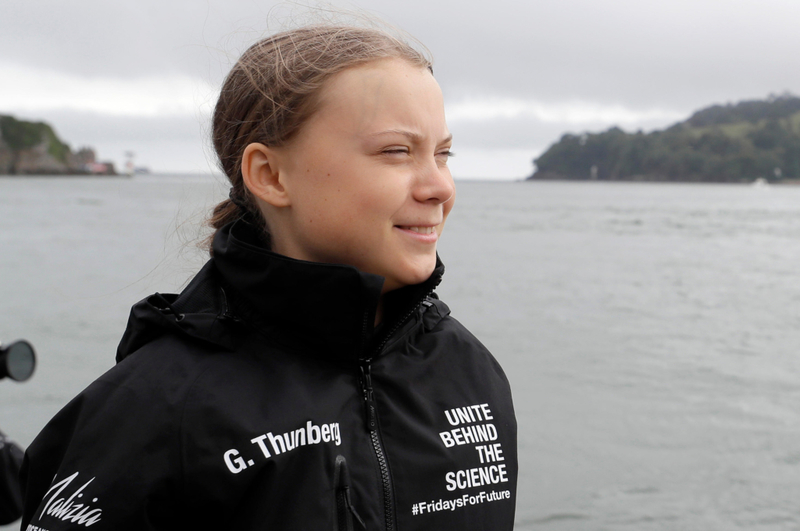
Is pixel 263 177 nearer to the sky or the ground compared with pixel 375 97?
nearer to the ground

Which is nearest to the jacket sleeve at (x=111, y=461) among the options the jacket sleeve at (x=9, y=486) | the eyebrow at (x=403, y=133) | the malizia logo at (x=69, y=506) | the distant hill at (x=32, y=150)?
the malizia logo at (x=69, y=506)

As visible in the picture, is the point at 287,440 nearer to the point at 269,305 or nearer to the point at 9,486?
the point at 269,305

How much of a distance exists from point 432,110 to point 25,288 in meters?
16.0

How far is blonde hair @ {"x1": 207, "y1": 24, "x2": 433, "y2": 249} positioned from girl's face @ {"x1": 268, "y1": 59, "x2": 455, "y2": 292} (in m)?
0.03

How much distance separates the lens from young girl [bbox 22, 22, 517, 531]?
1.33 meters

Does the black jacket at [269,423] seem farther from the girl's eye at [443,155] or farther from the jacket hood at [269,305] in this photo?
the girl's eye at [443,155]

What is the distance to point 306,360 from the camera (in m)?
1.52

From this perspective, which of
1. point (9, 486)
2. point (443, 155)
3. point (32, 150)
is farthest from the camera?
point (32, 150)

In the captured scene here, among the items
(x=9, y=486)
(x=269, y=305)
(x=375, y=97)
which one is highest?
(x=375, y=97)

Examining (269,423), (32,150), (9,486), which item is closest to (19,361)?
(9,486)

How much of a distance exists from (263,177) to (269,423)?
52cm

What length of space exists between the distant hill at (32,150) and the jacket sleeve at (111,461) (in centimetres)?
11100

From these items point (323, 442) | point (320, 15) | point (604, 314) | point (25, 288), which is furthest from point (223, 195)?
point (25, 288)

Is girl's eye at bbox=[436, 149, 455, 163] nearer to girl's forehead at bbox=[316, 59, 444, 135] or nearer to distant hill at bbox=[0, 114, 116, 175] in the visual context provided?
girl's forehead at bbox=[316, 59, 444, 135]
